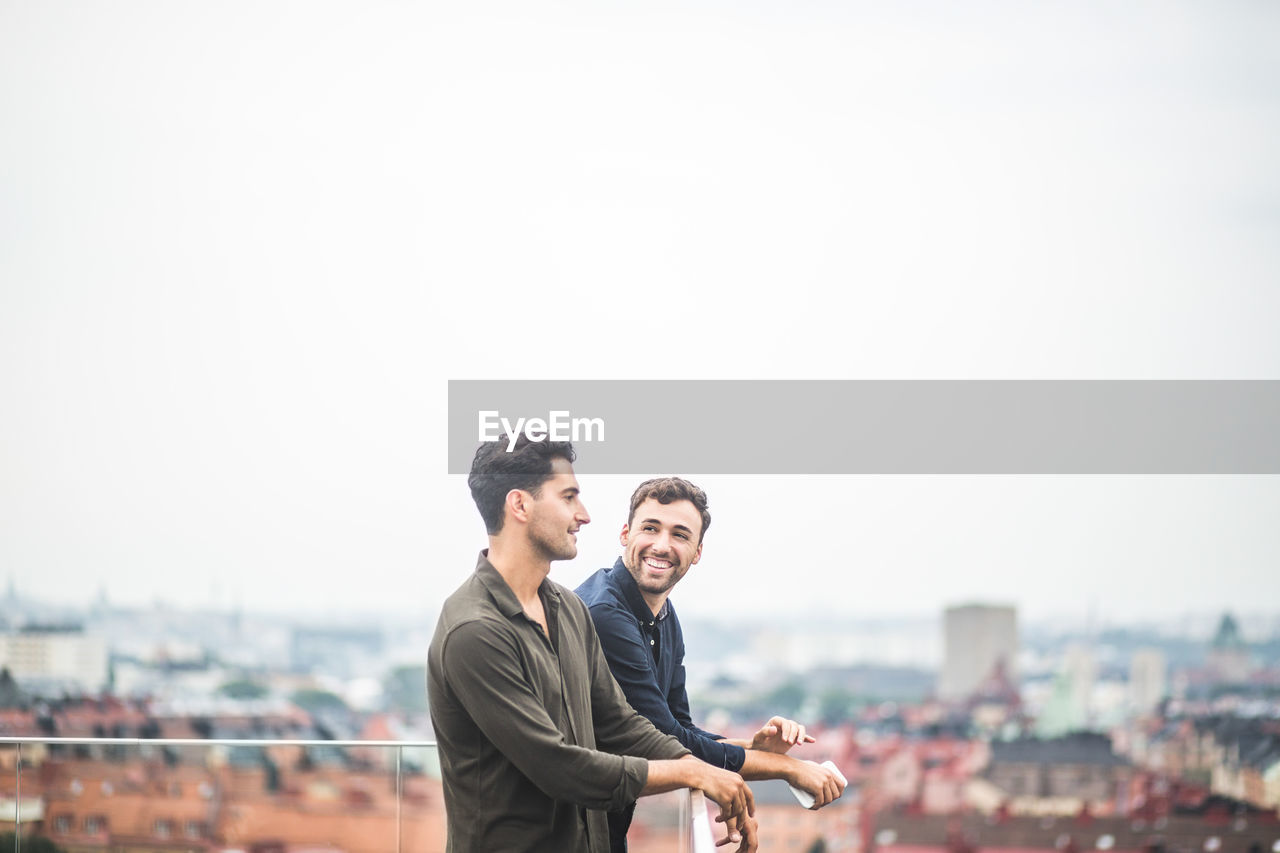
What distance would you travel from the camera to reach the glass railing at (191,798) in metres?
3.87

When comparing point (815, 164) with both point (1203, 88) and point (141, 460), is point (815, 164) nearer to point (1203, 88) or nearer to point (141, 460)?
point (1203, 88)

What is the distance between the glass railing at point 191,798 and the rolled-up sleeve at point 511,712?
6.02 feet

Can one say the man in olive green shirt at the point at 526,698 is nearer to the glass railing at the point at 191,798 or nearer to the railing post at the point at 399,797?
the railing post at the point at 399,797

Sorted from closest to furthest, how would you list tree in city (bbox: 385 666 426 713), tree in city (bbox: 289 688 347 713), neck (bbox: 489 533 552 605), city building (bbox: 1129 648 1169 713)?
neck (bbox: 489 533 552 605) < city building (bbox: 1129 648 1169 713) < tree in city (bbox: 289 688 347 713) < tree in city (bbox: 385 666 426 713)

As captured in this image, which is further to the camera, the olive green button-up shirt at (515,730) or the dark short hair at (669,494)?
the dark short hair at (669,494)

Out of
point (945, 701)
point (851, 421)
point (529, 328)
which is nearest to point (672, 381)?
point (529, 328)

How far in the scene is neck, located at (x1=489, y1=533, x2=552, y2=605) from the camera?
6.83 ft

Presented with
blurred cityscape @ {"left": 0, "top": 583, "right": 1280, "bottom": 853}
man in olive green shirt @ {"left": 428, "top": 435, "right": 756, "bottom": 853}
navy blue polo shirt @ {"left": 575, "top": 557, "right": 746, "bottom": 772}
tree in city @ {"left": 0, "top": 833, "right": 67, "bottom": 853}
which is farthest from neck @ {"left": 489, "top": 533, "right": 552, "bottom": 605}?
blurred cityscape @ {"left": 0, "top": 583, "right": 1280, "bottom": 853}

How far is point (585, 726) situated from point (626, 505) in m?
0.56

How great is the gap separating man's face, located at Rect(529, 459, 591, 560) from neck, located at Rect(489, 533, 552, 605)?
0.02 meters

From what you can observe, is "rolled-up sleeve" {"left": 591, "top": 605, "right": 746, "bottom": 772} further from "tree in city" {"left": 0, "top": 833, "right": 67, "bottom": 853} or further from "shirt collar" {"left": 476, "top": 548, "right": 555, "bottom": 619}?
"tree in city" {"left": 0, "top": 833, "right": 67, "bottom": 853}

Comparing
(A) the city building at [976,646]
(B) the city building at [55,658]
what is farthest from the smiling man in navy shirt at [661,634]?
(A) the city building at [976,646]

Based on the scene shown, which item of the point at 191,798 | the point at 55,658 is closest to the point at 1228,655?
the point at 55,658

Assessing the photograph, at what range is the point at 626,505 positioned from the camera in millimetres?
2607
